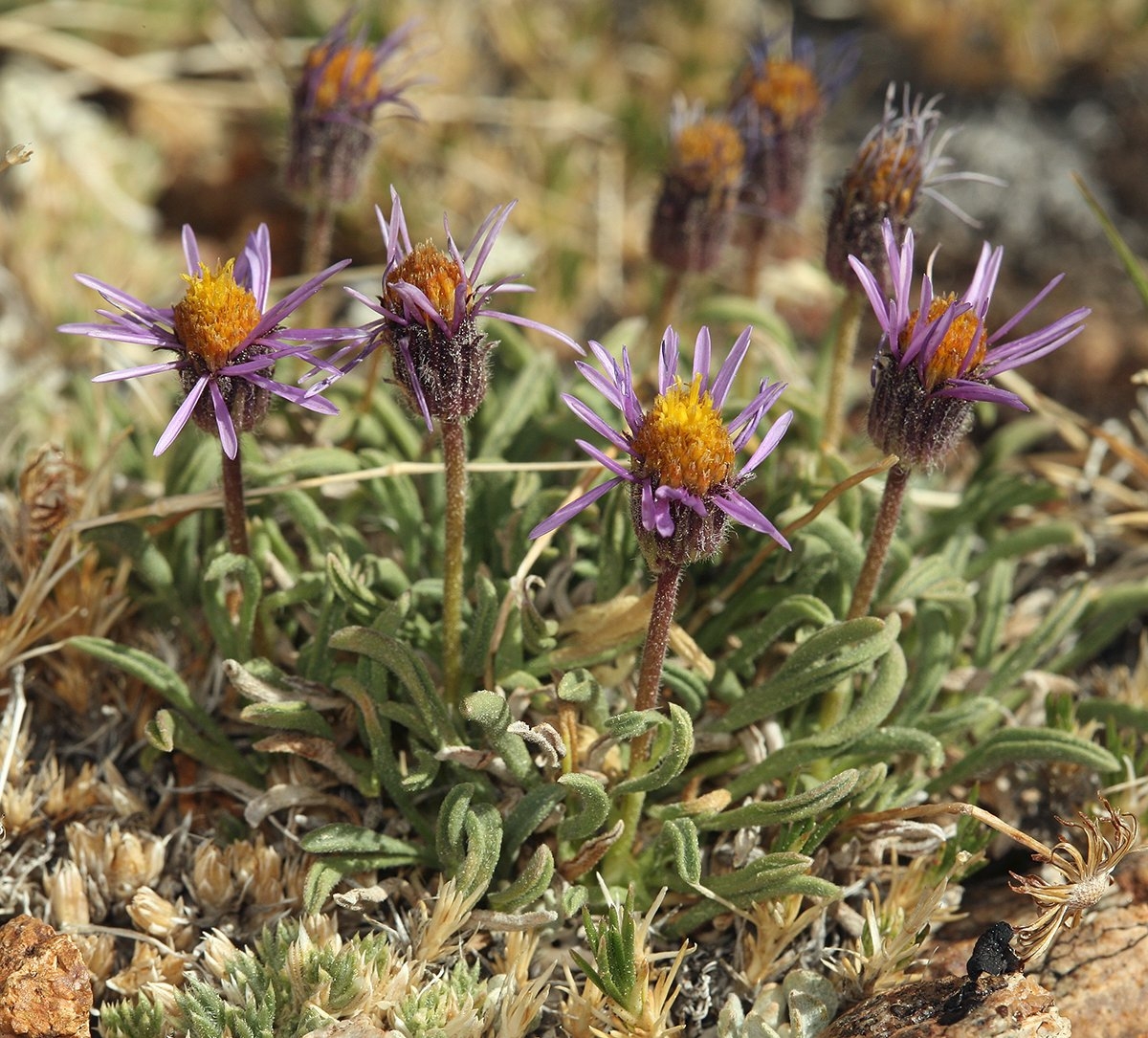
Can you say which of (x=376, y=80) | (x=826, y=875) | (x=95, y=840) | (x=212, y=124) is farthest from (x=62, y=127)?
(x=826, y=875)

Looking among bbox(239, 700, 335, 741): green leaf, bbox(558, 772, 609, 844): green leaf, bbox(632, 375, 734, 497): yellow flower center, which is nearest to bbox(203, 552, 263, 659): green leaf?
bbox(239, 700, 335, 741): green leaf

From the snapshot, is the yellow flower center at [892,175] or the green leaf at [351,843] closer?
the green leaf at [351,843]

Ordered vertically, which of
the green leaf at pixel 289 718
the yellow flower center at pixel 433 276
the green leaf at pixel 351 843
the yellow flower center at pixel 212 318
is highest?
the yellow flower center at pixel 433 276

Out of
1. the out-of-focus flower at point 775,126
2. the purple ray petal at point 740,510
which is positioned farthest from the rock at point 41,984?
the out-of-focus flower at point 775,126

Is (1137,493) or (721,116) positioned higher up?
(721,116)

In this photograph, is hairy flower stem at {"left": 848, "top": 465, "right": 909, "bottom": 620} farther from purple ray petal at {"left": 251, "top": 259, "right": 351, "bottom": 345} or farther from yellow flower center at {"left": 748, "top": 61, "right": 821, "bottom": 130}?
yellow flower center at {"left": 748, "top": 61, "right": 821, "bottom": 130}

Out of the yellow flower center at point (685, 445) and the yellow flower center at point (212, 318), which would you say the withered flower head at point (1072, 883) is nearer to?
the yellow flower center at point (685, 445)

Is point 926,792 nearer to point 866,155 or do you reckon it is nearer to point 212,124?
point 866,155
